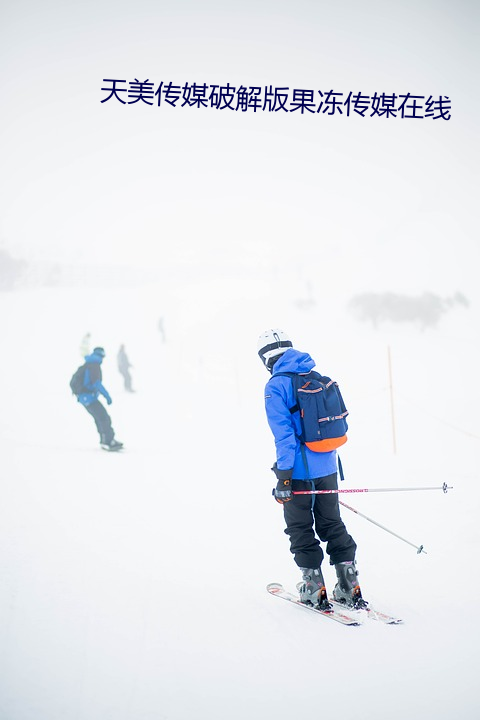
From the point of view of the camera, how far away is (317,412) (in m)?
3.01

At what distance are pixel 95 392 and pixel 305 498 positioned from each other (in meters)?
5.98

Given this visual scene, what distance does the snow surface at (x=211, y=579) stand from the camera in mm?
2281

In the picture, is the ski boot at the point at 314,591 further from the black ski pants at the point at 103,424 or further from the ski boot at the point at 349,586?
the black ski pants at the point at 103,424

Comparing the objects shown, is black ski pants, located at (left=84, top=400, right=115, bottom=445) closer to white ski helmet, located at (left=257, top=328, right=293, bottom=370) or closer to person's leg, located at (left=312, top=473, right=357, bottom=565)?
white ski helmet, located at (left=257, top=328, right=293, bottom=370)

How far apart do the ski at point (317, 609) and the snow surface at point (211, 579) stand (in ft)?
0.17

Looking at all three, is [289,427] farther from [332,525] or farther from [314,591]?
[314,591]

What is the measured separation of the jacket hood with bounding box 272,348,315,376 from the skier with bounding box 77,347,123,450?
5.42 meters

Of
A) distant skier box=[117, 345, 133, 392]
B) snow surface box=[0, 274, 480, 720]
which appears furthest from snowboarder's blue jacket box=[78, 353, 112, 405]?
distant skier box=[117, 345, 133, 392]

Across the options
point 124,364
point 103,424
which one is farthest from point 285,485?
point 124,364

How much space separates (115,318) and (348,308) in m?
20.7

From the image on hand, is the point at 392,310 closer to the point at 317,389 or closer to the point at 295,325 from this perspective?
the point at 295,325

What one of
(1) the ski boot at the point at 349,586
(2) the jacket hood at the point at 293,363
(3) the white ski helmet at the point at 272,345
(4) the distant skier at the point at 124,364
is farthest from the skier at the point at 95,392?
(4) the distant skier at the point at 124,364

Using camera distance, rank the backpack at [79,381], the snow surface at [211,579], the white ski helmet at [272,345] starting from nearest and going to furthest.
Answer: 1. the snow surface at [211,579]
2. the white ski helmet at [272,345]
3. the backpack at [79,381]

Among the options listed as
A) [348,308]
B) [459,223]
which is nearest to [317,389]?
[348,308]
